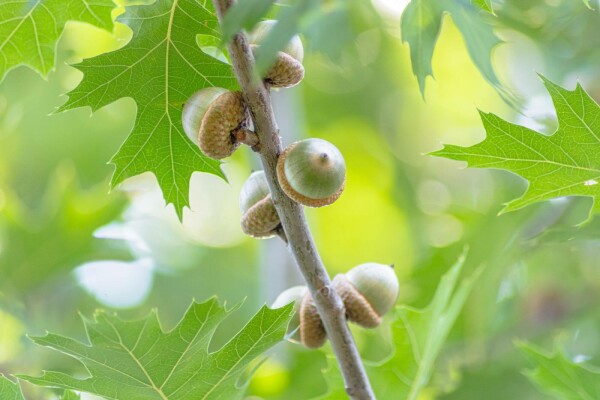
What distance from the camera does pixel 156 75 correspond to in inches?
54.5

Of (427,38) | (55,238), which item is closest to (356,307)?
(427,38)

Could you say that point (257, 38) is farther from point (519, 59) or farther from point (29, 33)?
point (519, 59)

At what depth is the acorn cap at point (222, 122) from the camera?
1205 mm

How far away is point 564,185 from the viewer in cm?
157

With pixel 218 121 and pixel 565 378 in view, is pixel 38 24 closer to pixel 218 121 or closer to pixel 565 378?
pixel 218 121

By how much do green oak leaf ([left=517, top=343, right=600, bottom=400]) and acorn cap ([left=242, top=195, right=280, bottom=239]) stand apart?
78cm

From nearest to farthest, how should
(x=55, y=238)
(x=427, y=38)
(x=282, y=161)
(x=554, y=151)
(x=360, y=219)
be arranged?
(x=282, y=161), (x=427, y=38), (x=554, y=151), (x=55, y=238), (x=360, y=219)

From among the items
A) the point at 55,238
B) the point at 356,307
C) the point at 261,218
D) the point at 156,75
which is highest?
the point at 156,75

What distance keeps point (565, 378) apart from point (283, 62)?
3.24ft

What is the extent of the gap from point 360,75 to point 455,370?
3263 mm

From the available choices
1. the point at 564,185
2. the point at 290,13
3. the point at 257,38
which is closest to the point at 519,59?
the point at 564,185

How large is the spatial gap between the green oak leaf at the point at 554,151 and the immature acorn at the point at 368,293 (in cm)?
26

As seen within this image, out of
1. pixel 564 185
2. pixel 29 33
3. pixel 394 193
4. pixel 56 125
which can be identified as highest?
pixel 29 33

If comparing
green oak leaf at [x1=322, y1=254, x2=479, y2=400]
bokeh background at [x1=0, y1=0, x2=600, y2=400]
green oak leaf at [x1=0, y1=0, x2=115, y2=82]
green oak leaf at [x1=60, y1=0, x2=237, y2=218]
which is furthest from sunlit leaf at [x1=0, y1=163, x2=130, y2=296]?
green oak leaf at [x1=0, y1=0, x2=115, y2=82]
